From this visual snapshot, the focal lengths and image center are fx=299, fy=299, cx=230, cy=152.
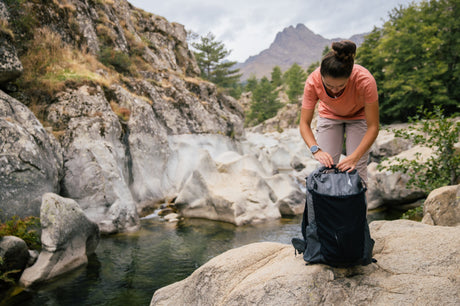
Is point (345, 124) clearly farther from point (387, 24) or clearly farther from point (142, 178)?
point (387, 24)

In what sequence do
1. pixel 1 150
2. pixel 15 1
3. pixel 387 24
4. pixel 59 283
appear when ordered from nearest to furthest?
pixel 59 283 → pixel 1 150 → pixel 15 1 → pixel 387 24

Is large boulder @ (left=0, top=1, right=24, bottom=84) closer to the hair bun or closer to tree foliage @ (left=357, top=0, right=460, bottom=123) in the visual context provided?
the hair bun

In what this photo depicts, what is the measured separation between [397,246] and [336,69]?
209 centimetres

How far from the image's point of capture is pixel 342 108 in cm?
325

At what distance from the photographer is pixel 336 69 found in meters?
2.81

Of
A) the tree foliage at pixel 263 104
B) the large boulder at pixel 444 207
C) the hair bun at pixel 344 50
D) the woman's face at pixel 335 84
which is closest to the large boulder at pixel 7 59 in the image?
the woman's face at pixel 335 84

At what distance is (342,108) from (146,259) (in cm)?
685

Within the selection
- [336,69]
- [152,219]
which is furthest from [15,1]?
[336,69]

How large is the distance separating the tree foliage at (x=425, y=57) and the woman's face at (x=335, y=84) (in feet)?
76.8

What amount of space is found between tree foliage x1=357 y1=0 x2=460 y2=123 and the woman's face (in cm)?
2339

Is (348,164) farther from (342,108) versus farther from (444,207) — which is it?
(444,207)

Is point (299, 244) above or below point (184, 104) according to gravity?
below

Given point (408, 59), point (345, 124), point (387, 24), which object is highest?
point (387, 24)

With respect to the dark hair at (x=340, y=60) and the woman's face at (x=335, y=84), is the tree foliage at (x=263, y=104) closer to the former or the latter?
the woman's face at (x=335, y=84)
